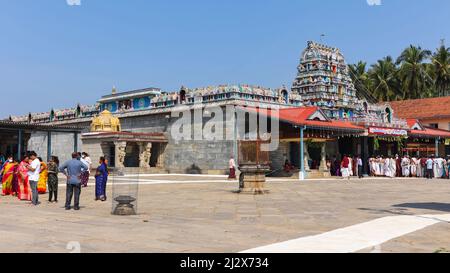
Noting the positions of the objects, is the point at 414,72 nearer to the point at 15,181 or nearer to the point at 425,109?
the point at 425,109

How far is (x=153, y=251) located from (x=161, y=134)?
2961 centimetres

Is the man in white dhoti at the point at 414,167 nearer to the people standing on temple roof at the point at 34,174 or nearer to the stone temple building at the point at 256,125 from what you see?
the stone temple building at the point at 256,125

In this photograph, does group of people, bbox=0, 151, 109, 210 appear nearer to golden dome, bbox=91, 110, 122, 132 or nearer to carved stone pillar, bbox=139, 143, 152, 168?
carved stone pillar, bbox=139, 143, 152, 168

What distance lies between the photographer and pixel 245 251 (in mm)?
6250

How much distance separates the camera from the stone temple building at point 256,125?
30.0 metres

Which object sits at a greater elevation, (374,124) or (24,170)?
(374,124)

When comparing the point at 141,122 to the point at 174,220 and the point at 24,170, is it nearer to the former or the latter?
the point at 24,170

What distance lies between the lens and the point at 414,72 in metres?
57.8

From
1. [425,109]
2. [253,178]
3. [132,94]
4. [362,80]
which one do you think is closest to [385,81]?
[362,80]

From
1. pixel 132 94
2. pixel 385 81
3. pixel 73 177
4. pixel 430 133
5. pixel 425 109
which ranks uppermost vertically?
pixel 385 81

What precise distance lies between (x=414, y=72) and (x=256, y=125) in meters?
36.9

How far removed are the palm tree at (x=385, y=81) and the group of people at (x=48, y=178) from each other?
52605 mm

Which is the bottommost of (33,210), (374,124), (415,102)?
(33,210)
